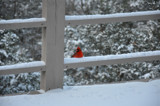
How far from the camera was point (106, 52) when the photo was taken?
24.8 feet

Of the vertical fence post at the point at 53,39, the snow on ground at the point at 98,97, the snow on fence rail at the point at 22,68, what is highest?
the vertical fence post at the point at 53,39

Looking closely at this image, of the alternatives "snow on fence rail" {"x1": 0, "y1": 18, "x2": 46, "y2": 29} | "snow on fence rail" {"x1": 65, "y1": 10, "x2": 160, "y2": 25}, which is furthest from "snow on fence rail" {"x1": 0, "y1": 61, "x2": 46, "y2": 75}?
"snow on fence rail" {"x1": 65, "y1": 10, "x2": 160, "y2": 25}

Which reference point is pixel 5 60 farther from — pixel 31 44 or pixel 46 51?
pixel 31 44

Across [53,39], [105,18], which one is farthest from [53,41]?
[105,18]

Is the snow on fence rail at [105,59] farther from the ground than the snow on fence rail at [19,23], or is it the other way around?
the snow on fence rail at [19,23]

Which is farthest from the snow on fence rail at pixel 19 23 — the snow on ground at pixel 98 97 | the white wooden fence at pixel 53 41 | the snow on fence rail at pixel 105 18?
the snow on ground at pixel 98 97

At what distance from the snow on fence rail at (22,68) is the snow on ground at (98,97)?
0.23 m

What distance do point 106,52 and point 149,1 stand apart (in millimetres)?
1583

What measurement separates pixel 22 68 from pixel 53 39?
0.38 meters

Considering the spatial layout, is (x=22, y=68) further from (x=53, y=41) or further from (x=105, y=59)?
(x=105, y=59)

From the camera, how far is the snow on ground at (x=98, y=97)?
2594mm

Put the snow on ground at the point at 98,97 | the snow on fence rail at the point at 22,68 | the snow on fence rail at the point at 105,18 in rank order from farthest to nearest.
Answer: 1. the snow on fence rail at the point at 105,18
2. the snow on fence rail at the point at 22,68
3. the snow on ground at the point at 98,97

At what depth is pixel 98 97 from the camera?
9.00 feet

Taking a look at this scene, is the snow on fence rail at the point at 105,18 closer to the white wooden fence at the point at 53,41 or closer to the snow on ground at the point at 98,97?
the white wooden fence at the point at 53,41
